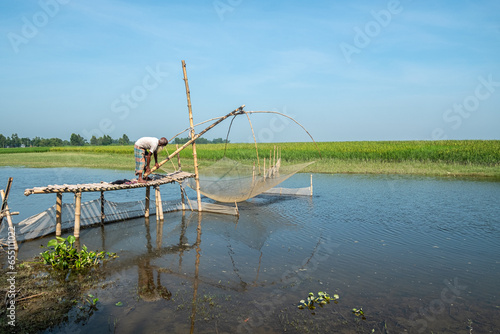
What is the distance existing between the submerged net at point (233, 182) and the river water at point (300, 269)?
0.56 metres

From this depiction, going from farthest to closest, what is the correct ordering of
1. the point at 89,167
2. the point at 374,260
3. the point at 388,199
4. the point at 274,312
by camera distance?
1. the point at 89,167
2. the point at 388,199
3. the point at 374,260
4. the point at 274,312

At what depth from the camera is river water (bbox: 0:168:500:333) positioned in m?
3.96

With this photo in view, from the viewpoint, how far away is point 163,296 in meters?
4.46

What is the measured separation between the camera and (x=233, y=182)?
34.2ft

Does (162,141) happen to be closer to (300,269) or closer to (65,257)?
(65,257)

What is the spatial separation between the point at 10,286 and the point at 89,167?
724 inches

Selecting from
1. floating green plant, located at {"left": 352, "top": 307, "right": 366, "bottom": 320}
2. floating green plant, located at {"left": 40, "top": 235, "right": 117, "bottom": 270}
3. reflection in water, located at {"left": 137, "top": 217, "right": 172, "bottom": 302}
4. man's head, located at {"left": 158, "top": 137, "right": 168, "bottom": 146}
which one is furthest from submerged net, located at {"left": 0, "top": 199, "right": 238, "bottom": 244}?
floating green plant, located at {"left": 352, "top": 307, "right": 366, "bottom": 320}

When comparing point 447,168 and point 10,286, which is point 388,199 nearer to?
point 447,168

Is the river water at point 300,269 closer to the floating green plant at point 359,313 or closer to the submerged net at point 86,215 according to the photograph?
the floating green plant at point 359,313

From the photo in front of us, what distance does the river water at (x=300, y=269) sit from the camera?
156 inches

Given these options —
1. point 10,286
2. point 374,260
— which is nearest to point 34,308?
point 10,286

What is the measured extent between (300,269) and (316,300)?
113 centimetres

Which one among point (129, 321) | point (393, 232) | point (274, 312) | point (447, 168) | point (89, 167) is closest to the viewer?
point (129, 321)

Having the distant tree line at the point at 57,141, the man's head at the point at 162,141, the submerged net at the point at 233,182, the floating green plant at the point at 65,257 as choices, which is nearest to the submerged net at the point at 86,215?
the submerged net at the point at 233,182
